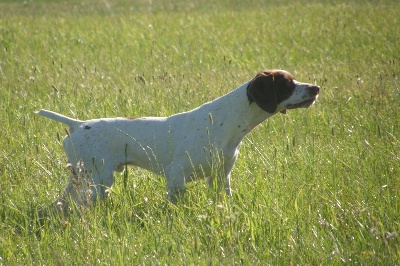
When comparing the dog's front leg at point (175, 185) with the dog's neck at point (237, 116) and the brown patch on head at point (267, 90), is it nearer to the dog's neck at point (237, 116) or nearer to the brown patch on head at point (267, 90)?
the dog's neck at point (237, 116)

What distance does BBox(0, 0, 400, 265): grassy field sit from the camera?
385cm

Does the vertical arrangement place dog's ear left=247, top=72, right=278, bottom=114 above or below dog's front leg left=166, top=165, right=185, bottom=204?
above

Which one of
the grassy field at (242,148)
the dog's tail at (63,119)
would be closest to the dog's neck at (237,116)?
the grassy field at (242,148)

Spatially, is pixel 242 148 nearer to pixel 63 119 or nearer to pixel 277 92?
pixel 277 92

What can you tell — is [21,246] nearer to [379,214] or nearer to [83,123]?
[83,123]

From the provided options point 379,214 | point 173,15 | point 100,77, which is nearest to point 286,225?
point 379,214

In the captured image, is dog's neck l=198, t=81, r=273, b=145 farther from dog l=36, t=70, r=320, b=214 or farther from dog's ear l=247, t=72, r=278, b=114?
dog's ear l=247, t=72, r=278, b=114

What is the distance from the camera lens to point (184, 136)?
500 cm

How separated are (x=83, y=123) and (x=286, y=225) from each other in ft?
6.22

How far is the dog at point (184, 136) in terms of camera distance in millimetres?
4840

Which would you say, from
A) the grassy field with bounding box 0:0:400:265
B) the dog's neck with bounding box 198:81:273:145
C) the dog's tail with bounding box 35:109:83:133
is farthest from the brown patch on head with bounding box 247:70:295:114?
the dog's tail with bounding box 35:109:83:133

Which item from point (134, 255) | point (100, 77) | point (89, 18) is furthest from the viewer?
point (89, 18)

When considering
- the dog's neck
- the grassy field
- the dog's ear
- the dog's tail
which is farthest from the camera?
the dog's tail

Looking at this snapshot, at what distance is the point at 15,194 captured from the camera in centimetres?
495
